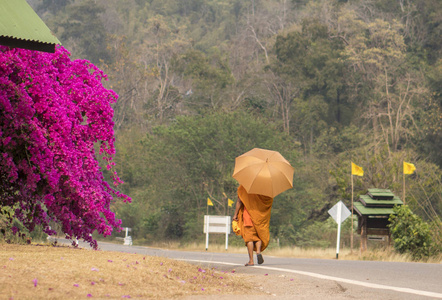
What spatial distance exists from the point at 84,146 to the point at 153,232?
128 ft

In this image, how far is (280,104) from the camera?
2699 inches

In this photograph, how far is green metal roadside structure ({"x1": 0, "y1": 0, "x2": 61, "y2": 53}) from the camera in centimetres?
883

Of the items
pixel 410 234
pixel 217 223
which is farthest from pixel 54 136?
pixel 217 223

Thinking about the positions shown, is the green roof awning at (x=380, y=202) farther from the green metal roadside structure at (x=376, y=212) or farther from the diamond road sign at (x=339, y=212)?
the diamond road sign at (x=339, y=212)

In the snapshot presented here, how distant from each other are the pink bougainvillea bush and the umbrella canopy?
87.7 inches

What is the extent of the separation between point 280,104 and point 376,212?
46.3 metres

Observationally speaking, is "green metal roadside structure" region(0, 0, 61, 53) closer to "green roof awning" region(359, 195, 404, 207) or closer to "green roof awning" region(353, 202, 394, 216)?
"green roof awning" region(353, 202, 394, 216)

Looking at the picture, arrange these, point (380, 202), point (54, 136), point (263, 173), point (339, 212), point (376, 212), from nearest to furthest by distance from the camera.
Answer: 1. point (54, 136)
2. point (263, 173)
3. point (339, 212)
4. point (376, 212)
5. point (380, 202)

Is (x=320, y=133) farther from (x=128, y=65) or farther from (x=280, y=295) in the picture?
(x=280, y=295)

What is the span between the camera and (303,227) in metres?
46.8

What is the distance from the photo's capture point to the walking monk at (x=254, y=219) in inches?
534

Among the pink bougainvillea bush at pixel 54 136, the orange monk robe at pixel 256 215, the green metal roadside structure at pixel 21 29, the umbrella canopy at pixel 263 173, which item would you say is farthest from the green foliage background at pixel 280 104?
the green metal roadside structure at pixel 21 29

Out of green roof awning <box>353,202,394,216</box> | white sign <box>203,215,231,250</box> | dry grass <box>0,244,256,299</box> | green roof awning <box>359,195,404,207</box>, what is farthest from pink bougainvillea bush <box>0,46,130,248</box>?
white sign <box>203,215,231,250</box>

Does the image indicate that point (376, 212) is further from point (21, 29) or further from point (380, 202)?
point (21, 29)
